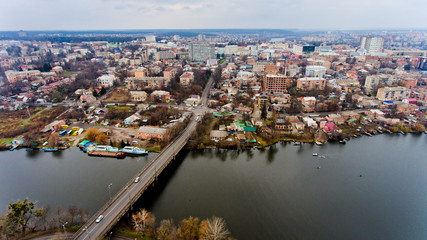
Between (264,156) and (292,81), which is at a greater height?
(292,81)

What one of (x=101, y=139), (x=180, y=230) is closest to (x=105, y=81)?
(x=101, y=139)

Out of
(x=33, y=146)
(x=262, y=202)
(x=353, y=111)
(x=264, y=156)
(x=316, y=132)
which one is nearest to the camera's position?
(x=262, y=202)

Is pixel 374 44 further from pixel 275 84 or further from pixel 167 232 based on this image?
pixel 167 232

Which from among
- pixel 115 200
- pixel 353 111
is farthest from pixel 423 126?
pixel 115 200

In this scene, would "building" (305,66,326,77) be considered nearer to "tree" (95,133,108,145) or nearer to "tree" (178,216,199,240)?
"tree" (95,133,108,145)

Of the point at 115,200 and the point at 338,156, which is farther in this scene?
the point at 338,156

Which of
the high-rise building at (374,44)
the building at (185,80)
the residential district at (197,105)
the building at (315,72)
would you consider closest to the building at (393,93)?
the residential district at (197,105)

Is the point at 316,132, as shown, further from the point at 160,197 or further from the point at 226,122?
the point at 160,197
